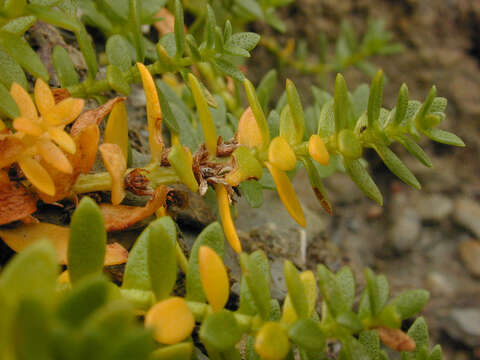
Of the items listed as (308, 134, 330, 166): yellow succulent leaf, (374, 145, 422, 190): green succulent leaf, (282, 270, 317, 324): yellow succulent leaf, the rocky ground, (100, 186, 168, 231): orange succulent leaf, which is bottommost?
the rocky ground

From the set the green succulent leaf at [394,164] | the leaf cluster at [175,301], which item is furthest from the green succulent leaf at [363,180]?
the leaf cluster at [175,301]

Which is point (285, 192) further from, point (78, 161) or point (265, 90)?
point (265, 90)

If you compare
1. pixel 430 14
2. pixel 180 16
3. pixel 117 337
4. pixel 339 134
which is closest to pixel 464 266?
pixel 430 14

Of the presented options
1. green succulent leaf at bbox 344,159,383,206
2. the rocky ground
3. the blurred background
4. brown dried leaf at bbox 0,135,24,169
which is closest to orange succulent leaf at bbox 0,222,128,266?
brown dried leaf at bbox 0,135,24,169

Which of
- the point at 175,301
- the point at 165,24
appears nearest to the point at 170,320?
the point at 175,301

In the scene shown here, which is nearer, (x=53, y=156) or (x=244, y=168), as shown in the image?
(x=53, y=156)

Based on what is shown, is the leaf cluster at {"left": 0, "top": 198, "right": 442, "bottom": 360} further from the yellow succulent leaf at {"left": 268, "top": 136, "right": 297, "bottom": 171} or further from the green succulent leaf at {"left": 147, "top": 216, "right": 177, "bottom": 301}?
the yellow succulent leaf at {"left": 268, "top": 136, "right": 297, "bottom": 171}
